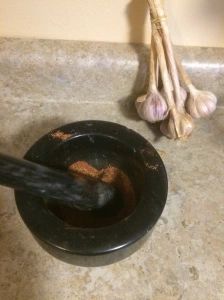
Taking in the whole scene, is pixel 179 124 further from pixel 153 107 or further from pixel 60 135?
pixel 60 135

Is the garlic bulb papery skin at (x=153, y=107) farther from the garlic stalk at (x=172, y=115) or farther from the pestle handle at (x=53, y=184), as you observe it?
the pestle handle at (x=53, y=184)

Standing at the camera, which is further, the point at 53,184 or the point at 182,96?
the point at 182,96

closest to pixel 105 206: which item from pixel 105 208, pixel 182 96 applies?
pixel 105 208

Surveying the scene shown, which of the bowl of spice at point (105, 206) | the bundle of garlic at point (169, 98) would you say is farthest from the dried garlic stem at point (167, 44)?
the bowl of spice at point (105, 206)

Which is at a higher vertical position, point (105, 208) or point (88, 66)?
point (88, 66)

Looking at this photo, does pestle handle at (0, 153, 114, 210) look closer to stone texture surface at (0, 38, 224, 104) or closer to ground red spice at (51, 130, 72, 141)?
ground red spice at (51, 130, 72, 141)

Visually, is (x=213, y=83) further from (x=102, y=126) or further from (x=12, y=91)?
(x=12, y=91)

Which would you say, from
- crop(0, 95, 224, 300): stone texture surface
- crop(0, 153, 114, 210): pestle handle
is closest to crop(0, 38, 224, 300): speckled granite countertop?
crop(0, 95, 224, 300): stone texture surface
